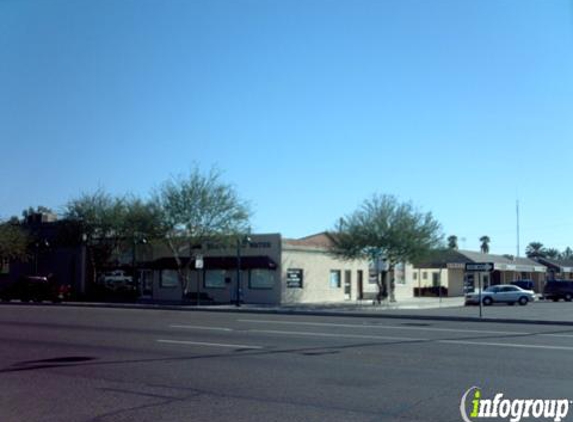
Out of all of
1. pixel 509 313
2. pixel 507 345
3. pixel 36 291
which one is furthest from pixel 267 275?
pixel 507 345

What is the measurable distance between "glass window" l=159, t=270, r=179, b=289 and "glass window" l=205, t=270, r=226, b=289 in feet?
7.93

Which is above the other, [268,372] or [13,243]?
[13,243]

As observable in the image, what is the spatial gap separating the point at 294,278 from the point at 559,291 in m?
26.2

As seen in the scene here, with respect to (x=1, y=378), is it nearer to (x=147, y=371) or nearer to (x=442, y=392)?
(x=147, y=371)

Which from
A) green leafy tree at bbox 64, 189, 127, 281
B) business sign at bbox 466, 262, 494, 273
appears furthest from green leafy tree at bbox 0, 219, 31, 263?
business sign at bbox 466, 262, 494, 273

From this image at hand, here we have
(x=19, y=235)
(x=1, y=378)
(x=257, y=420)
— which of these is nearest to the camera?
(x=257, y=420)

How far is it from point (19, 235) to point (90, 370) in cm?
4235

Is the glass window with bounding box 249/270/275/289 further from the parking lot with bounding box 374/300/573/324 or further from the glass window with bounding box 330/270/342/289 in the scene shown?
the parking lot with bounding box 374/300/573/324

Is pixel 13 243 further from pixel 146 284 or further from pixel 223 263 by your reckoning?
pixel 223 263

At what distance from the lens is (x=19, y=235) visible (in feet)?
172

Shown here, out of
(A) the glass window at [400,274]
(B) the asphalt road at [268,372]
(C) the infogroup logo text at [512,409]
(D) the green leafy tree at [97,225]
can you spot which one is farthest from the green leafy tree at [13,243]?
(C) the infogroup logo text at [512,409]

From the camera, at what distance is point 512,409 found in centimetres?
949

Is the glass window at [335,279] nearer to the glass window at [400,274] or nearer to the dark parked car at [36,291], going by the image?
the glass window at [400,274]

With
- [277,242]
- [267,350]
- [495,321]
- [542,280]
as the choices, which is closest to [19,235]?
[277,242]
